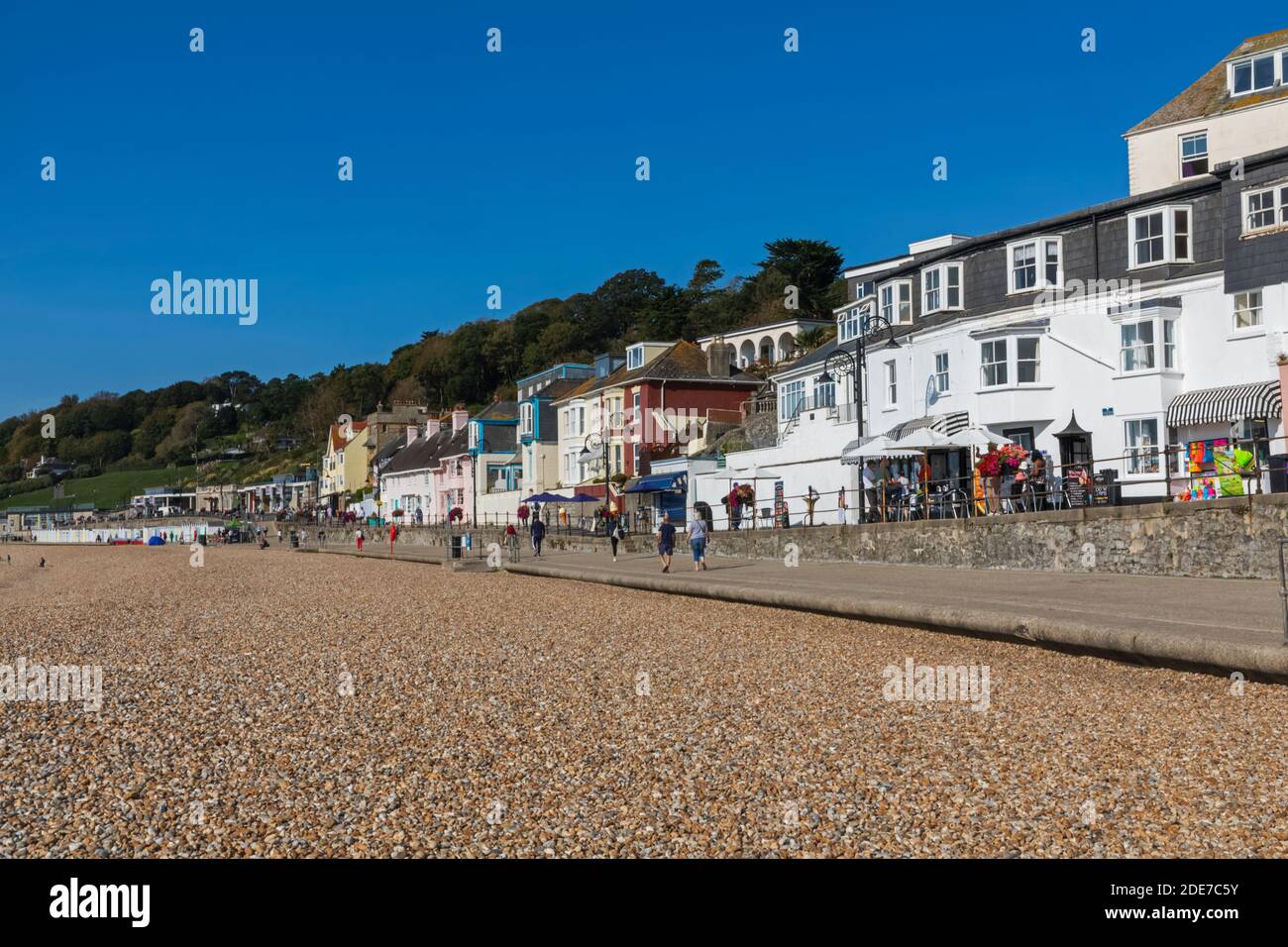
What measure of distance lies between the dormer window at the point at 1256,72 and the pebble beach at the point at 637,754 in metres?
25.8

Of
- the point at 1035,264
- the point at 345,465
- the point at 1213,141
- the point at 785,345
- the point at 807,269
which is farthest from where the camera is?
the point at 345,465

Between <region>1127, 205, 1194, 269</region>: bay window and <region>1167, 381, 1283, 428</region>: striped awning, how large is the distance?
3.60 m

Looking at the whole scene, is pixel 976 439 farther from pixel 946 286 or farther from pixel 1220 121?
pixel 1220 121

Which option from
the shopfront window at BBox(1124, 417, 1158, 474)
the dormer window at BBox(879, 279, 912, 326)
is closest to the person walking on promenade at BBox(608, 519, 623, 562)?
the dormer window at BBox(879, 279, 912, 326)

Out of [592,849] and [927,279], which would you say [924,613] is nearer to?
[592,849]

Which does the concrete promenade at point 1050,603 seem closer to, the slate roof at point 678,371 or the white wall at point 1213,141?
the white wall at point 1213,141

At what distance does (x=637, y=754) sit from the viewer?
879cm

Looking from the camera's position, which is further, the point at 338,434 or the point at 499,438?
the point at 338,434

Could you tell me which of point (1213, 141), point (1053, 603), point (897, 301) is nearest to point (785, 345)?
point (897, 301)

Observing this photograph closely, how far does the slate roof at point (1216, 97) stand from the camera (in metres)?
32.3

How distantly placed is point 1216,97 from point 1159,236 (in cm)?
955

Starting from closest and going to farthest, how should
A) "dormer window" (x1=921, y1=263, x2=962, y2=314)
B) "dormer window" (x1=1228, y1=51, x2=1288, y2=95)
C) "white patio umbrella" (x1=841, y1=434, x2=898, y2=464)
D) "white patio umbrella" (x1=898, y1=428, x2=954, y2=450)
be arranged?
1. "white patio umbrella" (x1=898, y1=428, x2=954, y2=450)
2. "white patio umbrella" (x1=841, y1=434, x2=898, y2=464)
3. "dormer window" (x1=1228, y1=51, x2=1288, y2=95)
4. "dormer window" (x1=921, y1=263, x2=962, y2=314)

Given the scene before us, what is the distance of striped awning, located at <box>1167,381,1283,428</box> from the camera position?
79.2ft

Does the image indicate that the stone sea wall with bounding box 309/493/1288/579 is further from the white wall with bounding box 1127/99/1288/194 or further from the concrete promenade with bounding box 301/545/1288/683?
the white wall with bounding box 1127/99/1288/194
